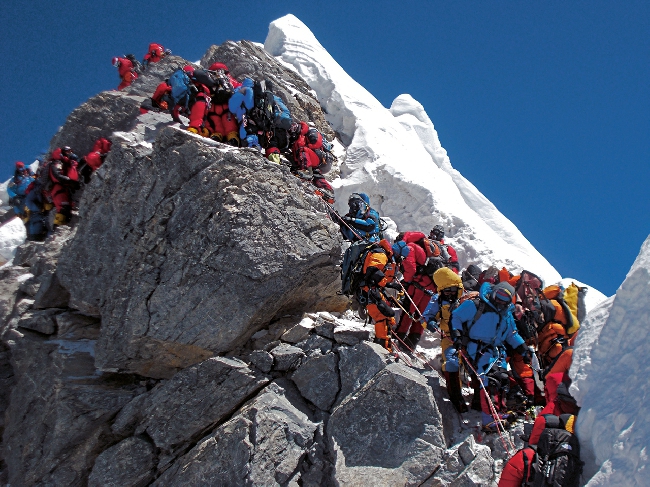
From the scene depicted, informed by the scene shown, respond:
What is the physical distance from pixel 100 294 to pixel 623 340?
8.95m

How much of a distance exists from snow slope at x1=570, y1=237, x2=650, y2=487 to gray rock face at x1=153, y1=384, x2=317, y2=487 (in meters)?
3.74

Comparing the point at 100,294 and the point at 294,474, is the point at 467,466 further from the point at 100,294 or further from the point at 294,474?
the point at 100,294

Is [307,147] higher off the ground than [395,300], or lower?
higher

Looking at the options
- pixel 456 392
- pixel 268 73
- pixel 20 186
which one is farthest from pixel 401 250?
pixel 20 186

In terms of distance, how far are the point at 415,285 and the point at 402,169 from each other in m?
6.97

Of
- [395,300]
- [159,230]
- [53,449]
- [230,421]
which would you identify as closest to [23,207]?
[159,230]

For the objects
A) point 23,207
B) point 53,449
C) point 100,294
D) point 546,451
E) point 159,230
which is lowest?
point 53,449

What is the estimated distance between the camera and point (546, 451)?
488 centimetres

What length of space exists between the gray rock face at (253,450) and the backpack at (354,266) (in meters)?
2.45

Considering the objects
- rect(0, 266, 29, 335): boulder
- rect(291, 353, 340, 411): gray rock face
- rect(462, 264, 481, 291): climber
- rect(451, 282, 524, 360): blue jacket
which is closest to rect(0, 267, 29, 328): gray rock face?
rect(0, 266, 29, 335): boulder

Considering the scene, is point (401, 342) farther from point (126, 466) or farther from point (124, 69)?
point (124, 69)

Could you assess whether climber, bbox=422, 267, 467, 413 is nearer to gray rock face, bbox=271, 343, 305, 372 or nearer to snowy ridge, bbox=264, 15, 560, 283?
gray rock face, bbox=271, 343, 305, 372

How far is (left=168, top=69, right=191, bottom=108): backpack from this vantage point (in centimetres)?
1139

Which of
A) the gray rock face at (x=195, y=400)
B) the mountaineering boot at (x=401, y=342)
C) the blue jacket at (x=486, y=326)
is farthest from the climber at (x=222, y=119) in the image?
the blue jacket at (x=486, y=326)
